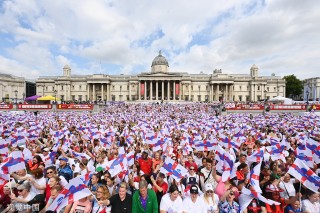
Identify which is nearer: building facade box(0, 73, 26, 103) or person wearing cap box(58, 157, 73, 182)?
person wearing cap box(58, 157, 73, 182)

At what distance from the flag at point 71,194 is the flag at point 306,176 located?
482 cm

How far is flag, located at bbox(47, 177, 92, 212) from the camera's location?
→ 191 inches

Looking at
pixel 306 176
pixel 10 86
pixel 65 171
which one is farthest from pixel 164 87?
pixel 306 176

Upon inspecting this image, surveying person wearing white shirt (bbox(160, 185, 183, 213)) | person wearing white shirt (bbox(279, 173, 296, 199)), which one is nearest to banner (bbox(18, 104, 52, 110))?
person wearing white shirt (bbox(160, 185, 183, 213))

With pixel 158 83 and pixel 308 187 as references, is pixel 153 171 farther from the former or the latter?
pixel 158 83

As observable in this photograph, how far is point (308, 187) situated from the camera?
5.20m

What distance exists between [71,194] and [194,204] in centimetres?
266

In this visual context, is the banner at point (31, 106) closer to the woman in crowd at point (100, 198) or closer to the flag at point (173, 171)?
the flag at point (173, 171)

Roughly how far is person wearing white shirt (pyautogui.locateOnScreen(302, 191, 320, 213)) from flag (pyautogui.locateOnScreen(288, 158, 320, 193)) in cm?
21

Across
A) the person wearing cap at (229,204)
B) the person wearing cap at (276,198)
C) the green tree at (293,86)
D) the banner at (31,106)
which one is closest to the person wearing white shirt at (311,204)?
the person wearing cap at (276,198)

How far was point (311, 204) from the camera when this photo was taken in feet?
16.1

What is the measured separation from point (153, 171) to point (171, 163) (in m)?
1.23

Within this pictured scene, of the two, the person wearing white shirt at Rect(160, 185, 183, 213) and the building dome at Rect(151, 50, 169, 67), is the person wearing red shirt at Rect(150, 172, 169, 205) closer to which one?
the person wearing white shirt at Rect(160, 185, 183, 213)

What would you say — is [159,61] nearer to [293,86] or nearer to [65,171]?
[293,86]
